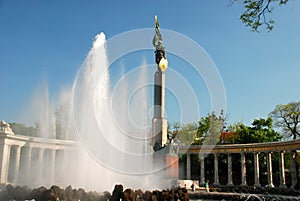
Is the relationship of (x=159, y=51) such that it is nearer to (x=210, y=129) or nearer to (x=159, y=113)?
(x=159, y=113)

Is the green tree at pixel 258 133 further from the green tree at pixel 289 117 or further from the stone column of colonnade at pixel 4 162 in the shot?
the stone column of colonnade at pixel 4 162

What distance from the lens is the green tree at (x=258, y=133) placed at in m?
54.7

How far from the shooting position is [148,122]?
43656 mm

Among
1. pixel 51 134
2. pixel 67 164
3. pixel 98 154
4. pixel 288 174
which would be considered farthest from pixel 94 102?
pixel 288 174

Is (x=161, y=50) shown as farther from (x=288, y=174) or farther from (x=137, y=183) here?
(x=288, y=174)

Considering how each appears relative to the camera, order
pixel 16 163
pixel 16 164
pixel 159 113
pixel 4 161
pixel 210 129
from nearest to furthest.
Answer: pixel 4 161 → pixel 16 164 → pixel 16 163 → pixel 159 113 → pixel 210 129

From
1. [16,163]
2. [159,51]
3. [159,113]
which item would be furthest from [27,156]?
[159,51]

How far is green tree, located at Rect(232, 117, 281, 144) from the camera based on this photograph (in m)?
54.7

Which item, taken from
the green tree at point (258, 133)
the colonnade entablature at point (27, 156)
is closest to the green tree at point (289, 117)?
the green tree at point (258, 133)

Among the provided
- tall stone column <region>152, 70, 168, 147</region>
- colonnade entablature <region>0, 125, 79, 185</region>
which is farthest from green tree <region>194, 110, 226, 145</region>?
colonnade entablature <region>0, 125, 79, 185</region>

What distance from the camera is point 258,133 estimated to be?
54938mm

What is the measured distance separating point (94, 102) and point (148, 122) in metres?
15.5

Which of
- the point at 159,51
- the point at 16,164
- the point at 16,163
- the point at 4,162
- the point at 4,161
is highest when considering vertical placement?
the point at 159,51

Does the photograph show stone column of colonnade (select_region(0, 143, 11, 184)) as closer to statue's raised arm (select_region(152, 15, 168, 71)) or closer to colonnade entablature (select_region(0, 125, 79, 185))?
colonnade entablature (select_region(0, 125, 79, 185))
